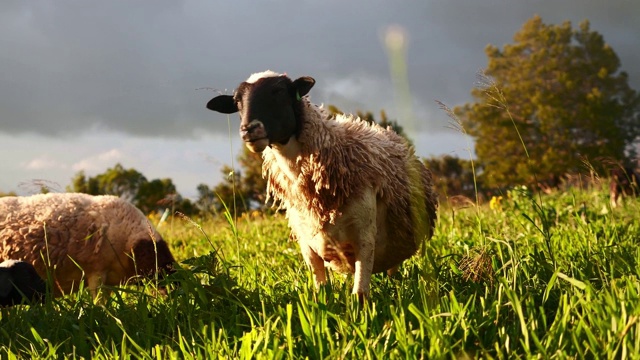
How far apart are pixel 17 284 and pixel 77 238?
1.43m

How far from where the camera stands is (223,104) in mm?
4980

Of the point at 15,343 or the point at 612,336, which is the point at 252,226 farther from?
the point at 612,336

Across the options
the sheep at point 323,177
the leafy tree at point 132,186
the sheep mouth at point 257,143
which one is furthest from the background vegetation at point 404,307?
the leafy tree at point 132,186

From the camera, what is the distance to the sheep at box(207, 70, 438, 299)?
4422 mm

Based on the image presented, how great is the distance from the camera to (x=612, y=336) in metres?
3.04

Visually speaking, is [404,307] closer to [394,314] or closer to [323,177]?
[394,314]

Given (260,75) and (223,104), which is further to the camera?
(223,104)

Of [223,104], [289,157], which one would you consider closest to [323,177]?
[289,157]

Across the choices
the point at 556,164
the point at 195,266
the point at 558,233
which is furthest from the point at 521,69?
the point at 195,266

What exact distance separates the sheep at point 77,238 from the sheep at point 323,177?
100 inches

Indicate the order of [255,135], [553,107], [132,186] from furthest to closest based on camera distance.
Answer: [553,107] → [132,186] → [255,135]

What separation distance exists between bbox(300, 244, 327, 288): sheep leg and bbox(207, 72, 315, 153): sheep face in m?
0.84

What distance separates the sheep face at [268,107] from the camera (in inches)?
167

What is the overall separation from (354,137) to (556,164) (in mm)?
34889
